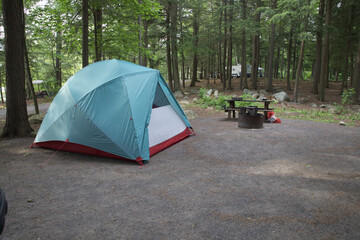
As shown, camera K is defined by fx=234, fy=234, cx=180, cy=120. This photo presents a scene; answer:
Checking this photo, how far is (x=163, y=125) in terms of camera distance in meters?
6.28

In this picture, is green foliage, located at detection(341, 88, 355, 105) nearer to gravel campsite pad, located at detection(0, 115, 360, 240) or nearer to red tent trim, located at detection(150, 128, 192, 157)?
gravel campsite pad, located at detection(0, 115, 360, 240)

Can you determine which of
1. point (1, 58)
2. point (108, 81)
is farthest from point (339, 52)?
point (1, 58)

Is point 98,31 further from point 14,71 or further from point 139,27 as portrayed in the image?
point 14,71

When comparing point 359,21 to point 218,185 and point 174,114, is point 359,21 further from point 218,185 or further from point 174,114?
point 218,185

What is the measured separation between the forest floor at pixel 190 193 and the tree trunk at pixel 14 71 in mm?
832

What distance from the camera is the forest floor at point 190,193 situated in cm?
270

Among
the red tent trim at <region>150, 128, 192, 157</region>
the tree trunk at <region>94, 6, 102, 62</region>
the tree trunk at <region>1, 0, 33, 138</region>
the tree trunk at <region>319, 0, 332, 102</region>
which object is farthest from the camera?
the tree trunk at <region>319, 0, 332, 102</region>

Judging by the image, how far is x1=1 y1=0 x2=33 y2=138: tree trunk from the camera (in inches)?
252

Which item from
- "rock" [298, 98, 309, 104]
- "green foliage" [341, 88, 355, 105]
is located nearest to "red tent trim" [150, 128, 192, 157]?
"green foliage" [341, 88, 355, 105]

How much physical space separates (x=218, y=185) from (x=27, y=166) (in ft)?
12.8

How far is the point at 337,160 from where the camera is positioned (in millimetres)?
5066

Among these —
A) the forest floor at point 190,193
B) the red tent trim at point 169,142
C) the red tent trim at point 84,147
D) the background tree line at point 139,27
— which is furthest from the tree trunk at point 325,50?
the red tent trim at point 84,147

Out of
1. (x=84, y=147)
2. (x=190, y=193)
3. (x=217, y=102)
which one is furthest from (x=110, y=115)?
(x=217, y=102)

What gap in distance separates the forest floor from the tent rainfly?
30cm
